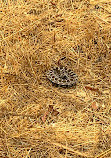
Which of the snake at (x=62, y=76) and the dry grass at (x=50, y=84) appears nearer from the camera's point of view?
the dry grass at (x=50, y=84)

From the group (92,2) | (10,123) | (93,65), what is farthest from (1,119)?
(92,2)

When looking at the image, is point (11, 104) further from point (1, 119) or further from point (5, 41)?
point (5, 41)

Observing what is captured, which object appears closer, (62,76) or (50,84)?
(50,84)

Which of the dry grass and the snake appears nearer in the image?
the dry grass
